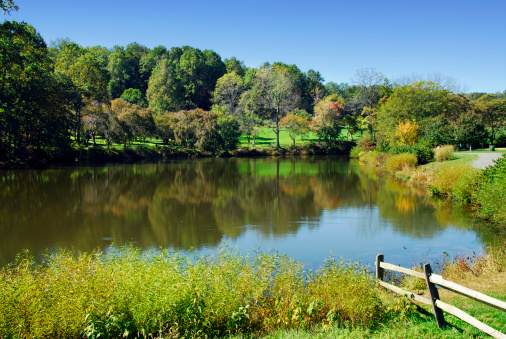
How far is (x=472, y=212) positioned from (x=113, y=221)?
1797 centimetres

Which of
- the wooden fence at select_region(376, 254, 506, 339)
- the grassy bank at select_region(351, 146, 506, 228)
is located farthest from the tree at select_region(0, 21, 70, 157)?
the wooden fence at select_region(376, 254, 506, 339)

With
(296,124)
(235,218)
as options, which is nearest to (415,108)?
(296,124)

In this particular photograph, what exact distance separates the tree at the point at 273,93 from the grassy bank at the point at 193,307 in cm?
6272

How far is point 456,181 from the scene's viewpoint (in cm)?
2281

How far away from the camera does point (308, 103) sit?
306ft

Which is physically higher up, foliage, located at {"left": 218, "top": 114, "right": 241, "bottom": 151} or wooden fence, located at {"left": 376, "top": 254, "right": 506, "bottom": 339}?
foliage, located at {"left": 218, "top": 114, "right": 241, "bottom": 151}

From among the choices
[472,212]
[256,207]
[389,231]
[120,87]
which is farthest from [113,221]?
[120,87]

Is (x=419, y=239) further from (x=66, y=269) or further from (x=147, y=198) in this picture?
(x=147, y=198)

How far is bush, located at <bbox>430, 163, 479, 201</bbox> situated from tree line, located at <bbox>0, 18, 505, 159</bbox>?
2201 cm

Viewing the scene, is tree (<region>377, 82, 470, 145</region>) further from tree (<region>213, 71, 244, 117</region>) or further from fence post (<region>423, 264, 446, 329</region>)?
fence post (<region>423, 264, 446, 329</region>)

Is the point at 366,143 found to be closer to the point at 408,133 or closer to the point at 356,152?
the point at 356,152

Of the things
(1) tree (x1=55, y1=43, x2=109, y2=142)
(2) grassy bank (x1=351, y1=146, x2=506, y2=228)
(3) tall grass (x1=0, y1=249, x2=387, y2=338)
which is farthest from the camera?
(1) tree (x1=55, y1=43, x2=109, y2=142)

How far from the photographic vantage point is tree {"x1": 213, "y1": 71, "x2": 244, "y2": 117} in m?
80.3

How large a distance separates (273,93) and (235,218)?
55.4m
